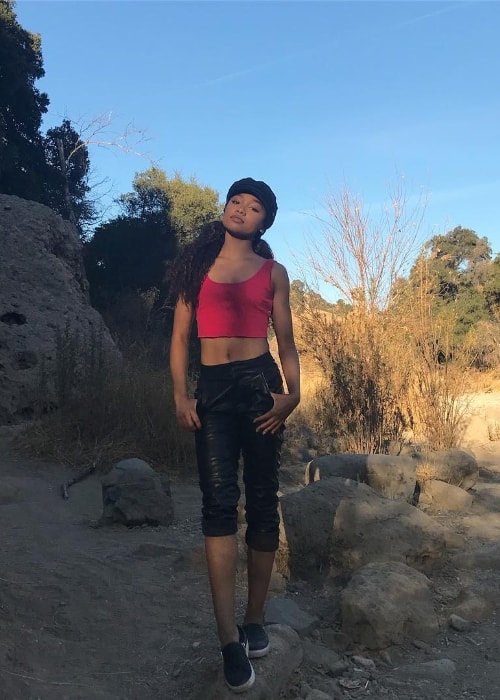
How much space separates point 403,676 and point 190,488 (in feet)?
9.96

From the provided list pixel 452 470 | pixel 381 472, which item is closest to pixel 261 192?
pixel 381 472

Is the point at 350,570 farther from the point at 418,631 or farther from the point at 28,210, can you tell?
the point at 28,210

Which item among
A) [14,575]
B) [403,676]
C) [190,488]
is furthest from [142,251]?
[403,676]

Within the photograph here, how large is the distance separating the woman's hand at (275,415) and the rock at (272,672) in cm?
72

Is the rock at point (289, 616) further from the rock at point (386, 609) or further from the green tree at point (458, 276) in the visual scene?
the green tree at point (458, 276)

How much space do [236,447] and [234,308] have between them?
0.46 metres

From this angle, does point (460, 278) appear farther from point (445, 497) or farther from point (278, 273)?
point (278, 273)

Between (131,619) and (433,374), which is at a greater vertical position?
(433,374)

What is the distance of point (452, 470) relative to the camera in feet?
15.7

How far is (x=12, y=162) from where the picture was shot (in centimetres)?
1277

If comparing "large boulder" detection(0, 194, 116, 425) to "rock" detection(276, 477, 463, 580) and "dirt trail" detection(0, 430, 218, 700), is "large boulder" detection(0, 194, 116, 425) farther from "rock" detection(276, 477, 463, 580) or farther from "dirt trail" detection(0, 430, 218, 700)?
"rock" detection(276, 477, 463, 580)

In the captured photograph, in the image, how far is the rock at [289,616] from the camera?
246 centimetres

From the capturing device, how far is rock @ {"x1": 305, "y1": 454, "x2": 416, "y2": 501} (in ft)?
13.9

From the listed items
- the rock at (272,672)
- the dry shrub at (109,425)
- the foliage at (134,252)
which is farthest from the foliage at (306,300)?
the foliage at (134,252)
